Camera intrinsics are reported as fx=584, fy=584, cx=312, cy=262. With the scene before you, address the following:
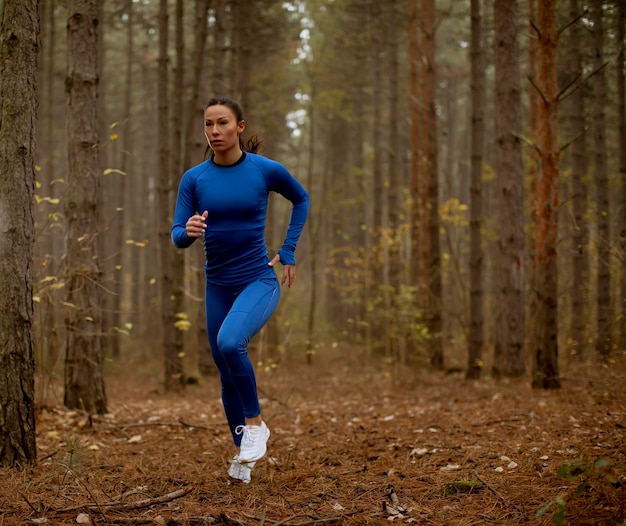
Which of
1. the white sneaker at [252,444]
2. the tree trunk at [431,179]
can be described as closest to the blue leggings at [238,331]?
the white sneaker at [252,444]

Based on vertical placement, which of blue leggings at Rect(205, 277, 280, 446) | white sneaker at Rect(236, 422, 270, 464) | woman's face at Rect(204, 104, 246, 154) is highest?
woman's face at Rect(204, 104, 246, 154)

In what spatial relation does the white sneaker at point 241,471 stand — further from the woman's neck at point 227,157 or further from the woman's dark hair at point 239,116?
the woman's dark hair at point 239,116

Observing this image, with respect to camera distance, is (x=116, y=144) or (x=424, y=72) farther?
(x=116, y=144)

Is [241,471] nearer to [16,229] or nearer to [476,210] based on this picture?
[16,229]

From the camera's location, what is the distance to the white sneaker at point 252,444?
4.18 m

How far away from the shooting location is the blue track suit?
165 inches

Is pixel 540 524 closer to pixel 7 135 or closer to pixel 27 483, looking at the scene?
pixel 27 483

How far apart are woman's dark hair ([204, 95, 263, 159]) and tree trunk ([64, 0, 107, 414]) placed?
2953 millimetres

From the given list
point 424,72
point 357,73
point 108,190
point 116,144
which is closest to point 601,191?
point 424,72

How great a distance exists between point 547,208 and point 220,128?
523cm

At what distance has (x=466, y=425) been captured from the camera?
20.2 ft

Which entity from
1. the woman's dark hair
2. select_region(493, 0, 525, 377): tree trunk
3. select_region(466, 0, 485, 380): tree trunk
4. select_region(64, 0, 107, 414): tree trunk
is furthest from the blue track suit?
select_region(466, 0, 485, 380): tree trunk

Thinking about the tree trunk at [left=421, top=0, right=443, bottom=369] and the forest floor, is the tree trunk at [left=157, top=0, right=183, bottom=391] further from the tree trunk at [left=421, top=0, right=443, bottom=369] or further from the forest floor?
the tree trunk at [left=421, top=0, right=443, bottom=369]

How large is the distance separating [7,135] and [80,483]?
250cm
